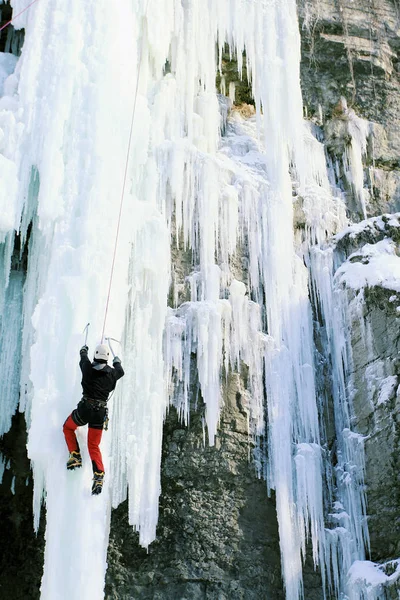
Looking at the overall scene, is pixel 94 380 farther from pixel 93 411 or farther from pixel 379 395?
pixel 379 395

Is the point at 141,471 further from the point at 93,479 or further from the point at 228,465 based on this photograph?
the point at 93,479

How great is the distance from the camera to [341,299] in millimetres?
10445

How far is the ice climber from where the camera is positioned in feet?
21.2

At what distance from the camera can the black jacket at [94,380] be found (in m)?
6.55

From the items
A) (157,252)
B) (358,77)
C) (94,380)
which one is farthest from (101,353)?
(358,77)

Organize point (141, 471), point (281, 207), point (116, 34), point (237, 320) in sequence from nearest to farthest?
1. point (141, 471)
2. point (116, 34)
3. point (237, 320)
4. point (281, 207)

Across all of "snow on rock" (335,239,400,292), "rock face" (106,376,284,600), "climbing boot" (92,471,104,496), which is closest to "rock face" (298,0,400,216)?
"snow on rock" (335,239,400,292)

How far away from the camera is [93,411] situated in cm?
645

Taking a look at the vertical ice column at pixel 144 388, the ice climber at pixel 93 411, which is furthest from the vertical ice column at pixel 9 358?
the ice climber at pixel 93 411

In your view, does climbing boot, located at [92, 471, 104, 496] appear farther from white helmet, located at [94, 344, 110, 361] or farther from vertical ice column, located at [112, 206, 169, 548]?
vertical ice column, located at [112, 206, 169, 548]

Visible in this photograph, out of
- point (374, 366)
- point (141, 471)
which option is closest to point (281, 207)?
point (374, 366)

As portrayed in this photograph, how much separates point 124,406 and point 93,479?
2.08 metres

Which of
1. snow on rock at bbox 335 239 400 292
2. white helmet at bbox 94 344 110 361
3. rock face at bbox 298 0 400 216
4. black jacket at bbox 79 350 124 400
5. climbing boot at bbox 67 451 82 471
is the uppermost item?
rock face at bbox 298 0 400 216

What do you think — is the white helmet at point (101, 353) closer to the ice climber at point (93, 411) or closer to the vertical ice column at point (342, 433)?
the ice climber at point (93, 411)
